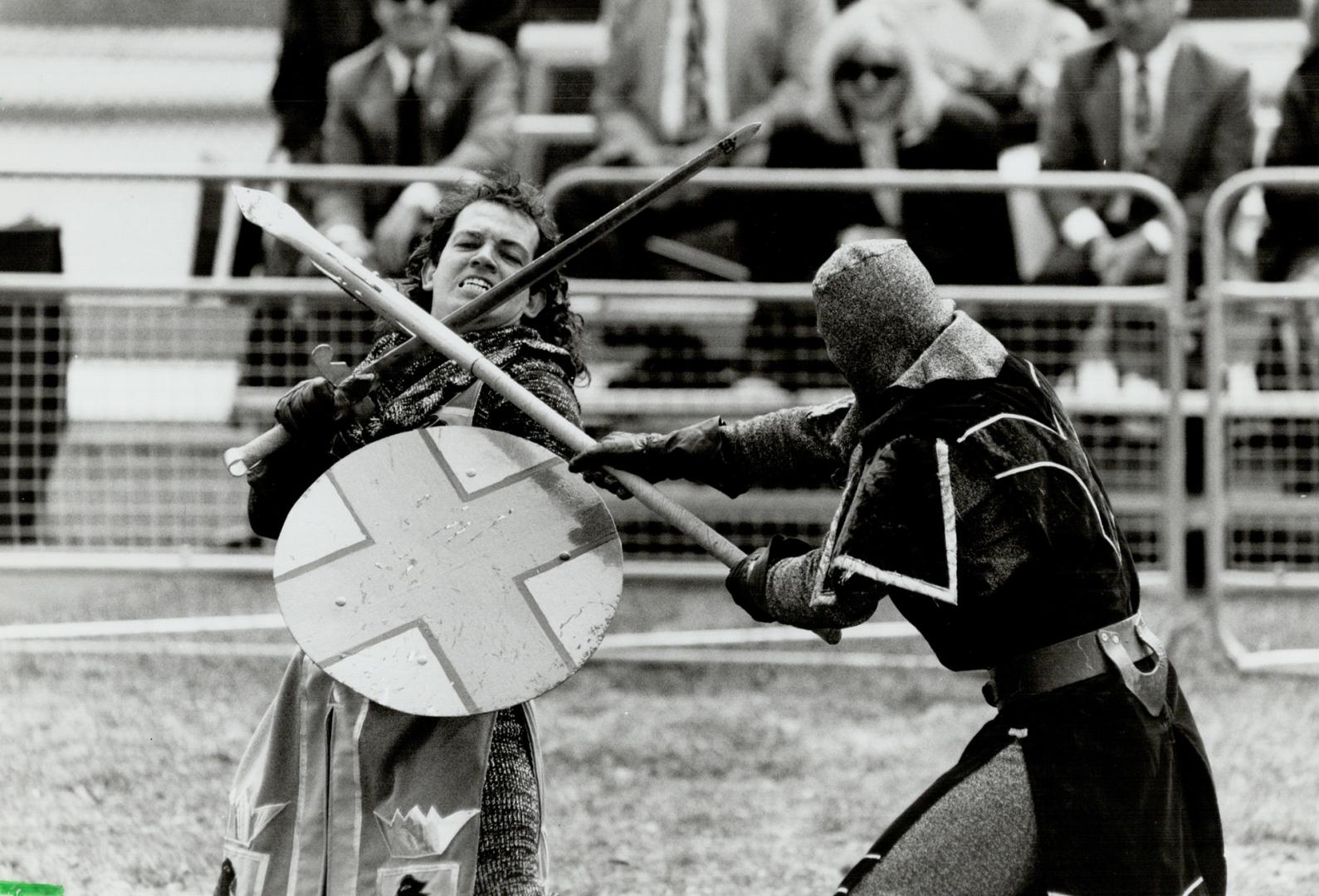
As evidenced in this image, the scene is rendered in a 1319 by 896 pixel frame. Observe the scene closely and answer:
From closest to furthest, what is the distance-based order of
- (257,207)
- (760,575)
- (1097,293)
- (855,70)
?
(760,575)
(257,207)
(1097,293)
(855,70)

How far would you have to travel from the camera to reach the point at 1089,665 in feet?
9.18

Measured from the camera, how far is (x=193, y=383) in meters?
6.03

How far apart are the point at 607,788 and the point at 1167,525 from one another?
7.18 feet

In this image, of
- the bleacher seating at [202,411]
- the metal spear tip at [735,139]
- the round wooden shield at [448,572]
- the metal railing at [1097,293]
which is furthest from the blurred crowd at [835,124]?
the round wooden shield at [448,572]

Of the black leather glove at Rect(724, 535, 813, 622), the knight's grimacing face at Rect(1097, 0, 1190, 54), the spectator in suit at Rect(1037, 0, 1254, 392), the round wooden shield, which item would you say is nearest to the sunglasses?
the spectator in suit at Rect(1037, 0, 1254, 392)

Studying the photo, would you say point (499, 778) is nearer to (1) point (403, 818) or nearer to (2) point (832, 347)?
(1) point (403, 818)

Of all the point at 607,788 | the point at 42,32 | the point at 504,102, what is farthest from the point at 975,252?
the point at 42,32

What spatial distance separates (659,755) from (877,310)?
2657mm

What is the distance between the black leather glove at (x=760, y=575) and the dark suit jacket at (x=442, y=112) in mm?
3594

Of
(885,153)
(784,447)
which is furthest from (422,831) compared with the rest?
(885,153)

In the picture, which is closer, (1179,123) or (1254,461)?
(1254,461)

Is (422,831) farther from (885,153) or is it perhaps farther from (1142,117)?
(1142,117)

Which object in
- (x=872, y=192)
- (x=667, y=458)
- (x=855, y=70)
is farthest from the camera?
(x=855, y=70)

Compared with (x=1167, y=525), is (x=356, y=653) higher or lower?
higher
